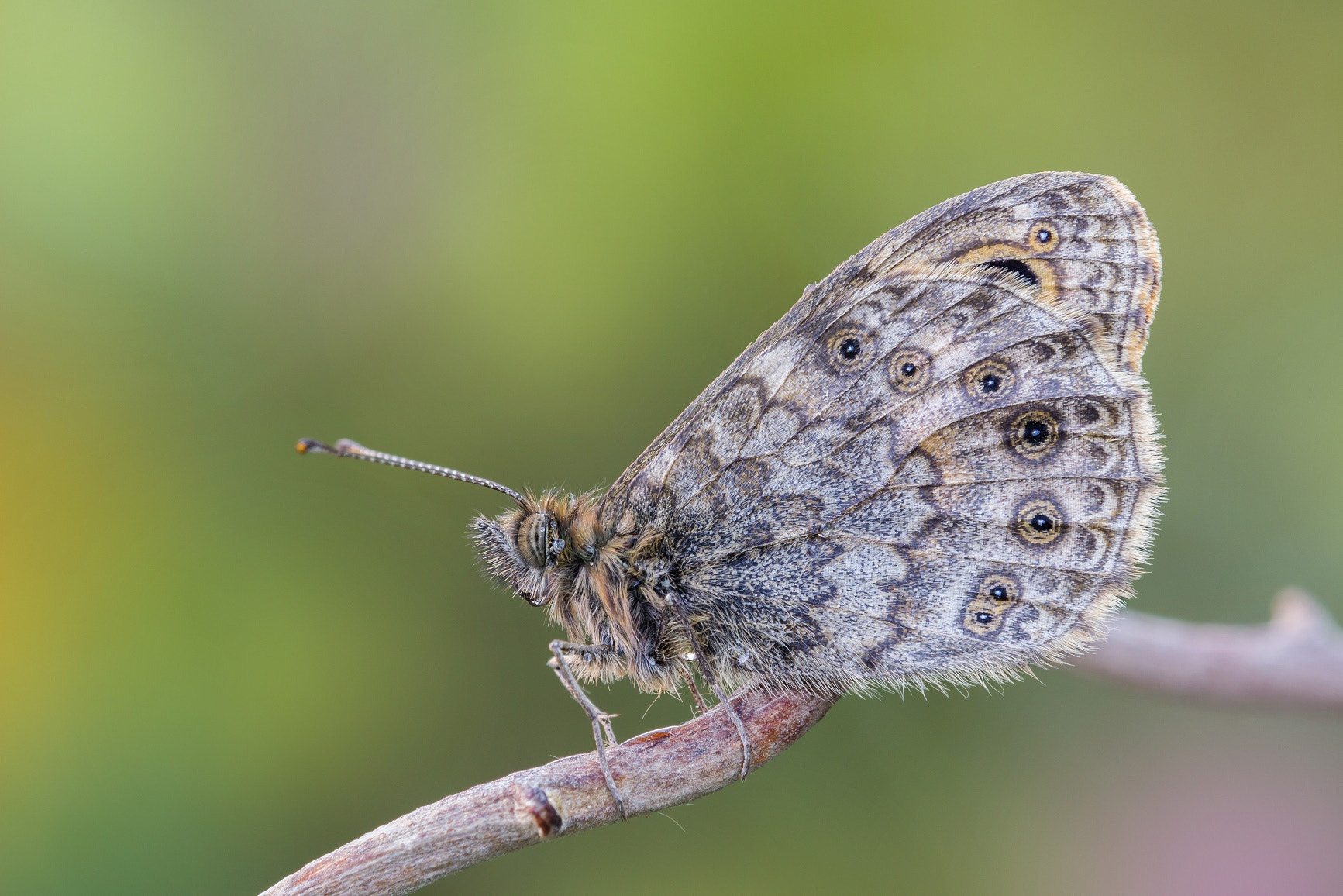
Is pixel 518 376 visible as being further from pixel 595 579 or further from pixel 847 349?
pixel 847 349

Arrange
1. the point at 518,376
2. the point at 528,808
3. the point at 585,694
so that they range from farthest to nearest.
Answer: the point at 518,376 < the point at 585,694 < the point at 528,808

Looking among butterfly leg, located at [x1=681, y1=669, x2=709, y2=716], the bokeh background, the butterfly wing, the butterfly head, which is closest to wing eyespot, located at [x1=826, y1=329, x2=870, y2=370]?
the butterfly wing

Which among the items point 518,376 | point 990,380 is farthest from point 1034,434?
point 518,376

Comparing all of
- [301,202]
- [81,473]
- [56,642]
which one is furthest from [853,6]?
[56,642]

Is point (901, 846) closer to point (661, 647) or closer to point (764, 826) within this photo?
point (764, 826)

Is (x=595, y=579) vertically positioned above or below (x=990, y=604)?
above

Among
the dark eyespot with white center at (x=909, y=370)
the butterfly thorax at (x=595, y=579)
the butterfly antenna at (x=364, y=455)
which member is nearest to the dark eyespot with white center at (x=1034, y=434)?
the dark eyespot with white center at (x=909, y=370)
